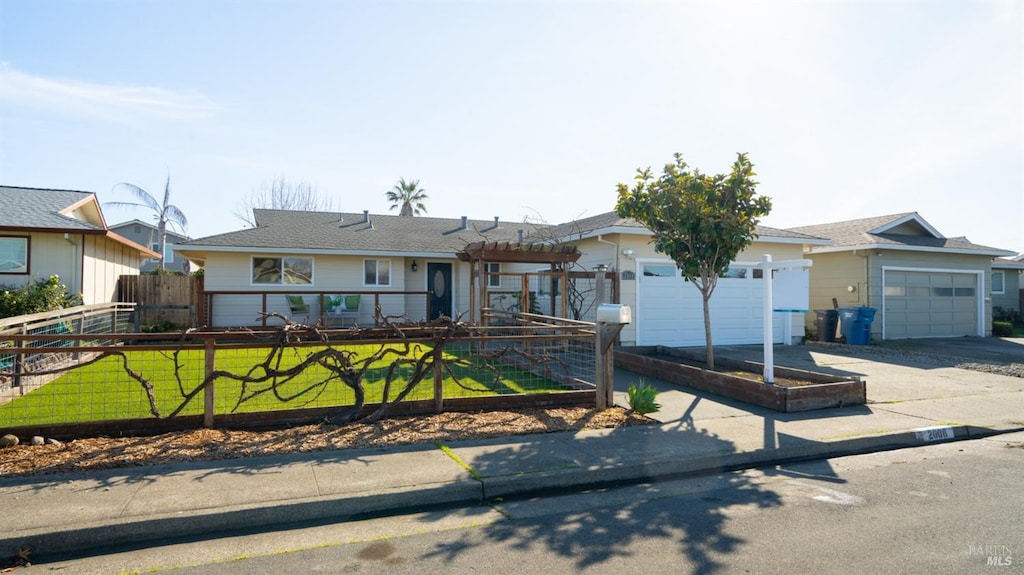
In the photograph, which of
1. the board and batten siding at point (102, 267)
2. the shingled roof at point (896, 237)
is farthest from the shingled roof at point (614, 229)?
the board and batten siding at point (102, 267)

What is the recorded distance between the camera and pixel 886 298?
18.1 m

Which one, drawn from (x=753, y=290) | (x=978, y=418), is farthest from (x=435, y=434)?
(x=753, y=290)

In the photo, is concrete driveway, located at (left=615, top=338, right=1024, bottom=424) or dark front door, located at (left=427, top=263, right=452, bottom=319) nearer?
concrete driveway, located at (left=615, top=338, right=1024, bottom=424)

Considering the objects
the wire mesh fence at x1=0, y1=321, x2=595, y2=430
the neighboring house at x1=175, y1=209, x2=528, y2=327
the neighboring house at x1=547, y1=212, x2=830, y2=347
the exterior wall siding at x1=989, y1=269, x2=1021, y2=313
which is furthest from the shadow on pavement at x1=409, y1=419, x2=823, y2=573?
the exterior wall siding at x1=989, y1=269, x2=1021, y2=313

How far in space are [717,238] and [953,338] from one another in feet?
46.5

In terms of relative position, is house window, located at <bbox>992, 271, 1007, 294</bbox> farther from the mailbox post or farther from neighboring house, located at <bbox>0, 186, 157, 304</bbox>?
neighboring house, located at <bbox>0, 186, 157, 304</bbox>

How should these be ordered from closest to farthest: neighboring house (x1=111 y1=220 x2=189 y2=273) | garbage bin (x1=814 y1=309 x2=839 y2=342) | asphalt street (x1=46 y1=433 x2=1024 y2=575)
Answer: asphalt street (x1=46 y1=433 x2=1024 y2=575) → garbage bin (x1=814 y1=309 x2=839 y2=342) → neighboring house (x1=111 y1=220 x2=189 y2=273)

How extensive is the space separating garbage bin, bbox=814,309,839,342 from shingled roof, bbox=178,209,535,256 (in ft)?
32.2

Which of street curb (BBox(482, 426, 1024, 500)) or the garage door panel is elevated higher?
the garage door panel

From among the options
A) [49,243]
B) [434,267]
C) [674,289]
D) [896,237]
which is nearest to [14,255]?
[49,243]

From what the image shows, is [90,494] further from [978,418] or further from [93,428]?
[978,418]

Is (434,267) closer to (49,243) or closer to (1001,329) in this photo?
(49,243)

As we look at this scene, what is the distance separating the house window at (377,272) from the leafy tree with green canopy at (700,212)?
10.9 metres

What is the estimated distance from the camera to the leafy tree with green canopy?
9.62m
